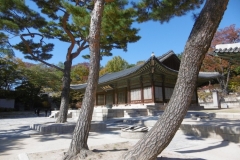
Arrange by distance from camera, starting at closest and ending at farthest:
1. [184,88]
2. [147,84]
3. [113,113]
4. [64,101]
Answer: [184,88], [64,101], [113,113], [147,84]

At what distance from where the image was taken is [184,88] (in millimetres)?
2920

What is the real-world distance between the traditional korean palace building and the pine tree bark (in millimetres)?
12186

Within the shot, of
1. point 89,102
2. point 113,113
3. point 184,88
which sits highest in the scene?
point 184,88

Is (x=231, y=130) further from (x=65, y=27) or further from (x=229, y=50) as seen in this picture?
(x=65, y=27)

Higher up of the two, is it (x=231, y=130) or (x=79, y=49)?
(x=79, y=49)

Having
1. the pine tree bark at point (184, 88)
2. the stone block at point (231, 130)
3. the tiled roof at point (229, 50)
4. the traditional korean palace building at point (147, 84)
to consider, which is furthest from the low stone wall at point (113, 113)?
the pine tree bark at point (184, 88)

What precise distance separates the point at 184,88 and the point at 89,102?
2.06 m

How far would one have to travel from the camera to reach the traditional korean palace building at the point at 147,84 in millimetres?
16366

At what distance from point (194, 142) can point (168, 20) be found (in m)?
3.71

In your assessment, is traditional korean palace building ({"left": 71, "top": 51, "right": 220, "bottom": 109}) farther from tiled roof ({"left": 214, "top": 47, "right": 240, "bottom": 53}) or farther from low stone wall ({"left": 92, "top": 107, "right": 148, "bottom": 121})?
tiled roof ({"left": 214, "top": 47, "right": 240, "bottom": 53})

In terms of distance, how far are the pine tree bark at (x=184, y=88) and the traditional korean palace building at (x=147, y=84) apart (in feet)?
40.0

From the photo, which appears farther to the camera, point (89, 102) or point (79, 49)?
point (79, 49)

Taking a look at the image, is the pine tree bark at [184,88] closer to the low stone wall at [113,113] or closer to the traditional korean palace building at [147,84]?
the low stone wall at [113,113]

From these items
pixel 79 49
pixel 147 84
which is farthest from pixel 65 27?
pixel 147 84
